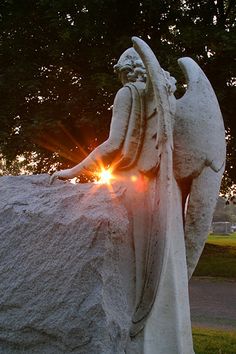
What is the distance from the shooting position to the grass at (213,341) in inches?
274

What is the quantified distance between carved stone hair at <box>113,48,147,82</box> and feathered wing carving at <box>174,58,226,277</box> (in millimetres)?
330

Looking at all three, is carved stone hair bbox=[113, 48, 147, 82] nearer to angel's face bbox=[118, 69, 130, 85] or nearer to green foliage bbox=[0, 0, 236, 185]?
angel's face bbox=[118, 69, 130, 85]

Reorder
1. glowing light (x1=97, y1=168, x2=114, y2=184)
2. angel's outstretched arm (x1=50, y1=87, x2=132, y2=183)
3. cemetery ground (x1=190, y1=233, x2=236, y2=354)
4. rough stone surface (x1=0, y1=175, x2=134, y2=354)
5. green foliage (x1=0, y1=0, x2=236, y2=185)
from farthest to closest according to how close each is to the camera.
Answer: green foliage (x1=0, y1=0, x2=236, y2=185) < cemetery ground (x1=190, y1=233, x2=236, y2=354) < glowing light (x1=97, y1=168, x2=114, y2=184) < angel's outstretched arm (x1=50, y1=87, x2=132, y2=183) < rough stone surface (x1=0, y1=175, x2=134, y2=354)

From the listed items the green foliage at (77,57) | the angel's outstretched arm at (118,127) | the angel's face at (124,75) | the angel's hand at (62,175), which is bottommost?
the angel's hand at (62,175)

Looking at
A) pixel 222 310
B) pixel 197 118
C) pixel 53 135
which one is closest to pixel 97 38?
pixel 53 135

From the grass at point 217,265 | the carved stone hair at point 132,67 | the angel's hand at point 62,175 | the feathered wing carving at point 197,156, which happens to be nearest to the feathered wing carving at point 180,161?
the feathered wing carving at point 197,156

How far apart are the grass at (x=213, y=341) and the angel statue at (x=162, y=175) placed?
315cm

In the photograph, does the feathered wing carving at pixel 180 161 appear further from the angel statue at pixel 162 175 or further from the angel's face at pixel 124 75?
the angel's face at pixel 124 75

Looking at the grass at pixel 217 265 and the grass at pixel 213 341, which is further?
the grass at pixel 217 265

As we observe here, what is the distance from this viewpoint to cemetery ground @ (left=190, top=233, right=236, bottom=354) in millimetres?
7371

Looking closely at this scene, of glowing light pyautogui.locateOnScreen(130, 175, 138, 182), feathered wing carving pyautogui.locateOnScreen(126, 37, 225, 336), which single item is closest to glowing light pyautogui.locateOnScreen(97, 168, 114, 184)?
glowing light pyautogui.locateOnScreen(130, 175, 138, 182)

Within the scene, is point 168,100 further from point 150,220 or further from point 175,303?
point 175,303

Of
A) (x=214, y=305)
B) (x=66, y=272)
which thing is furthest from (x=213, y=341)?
(x=66, y=272)

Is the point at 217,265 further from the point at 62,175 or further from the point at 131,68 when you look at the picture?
the point at 131,68
